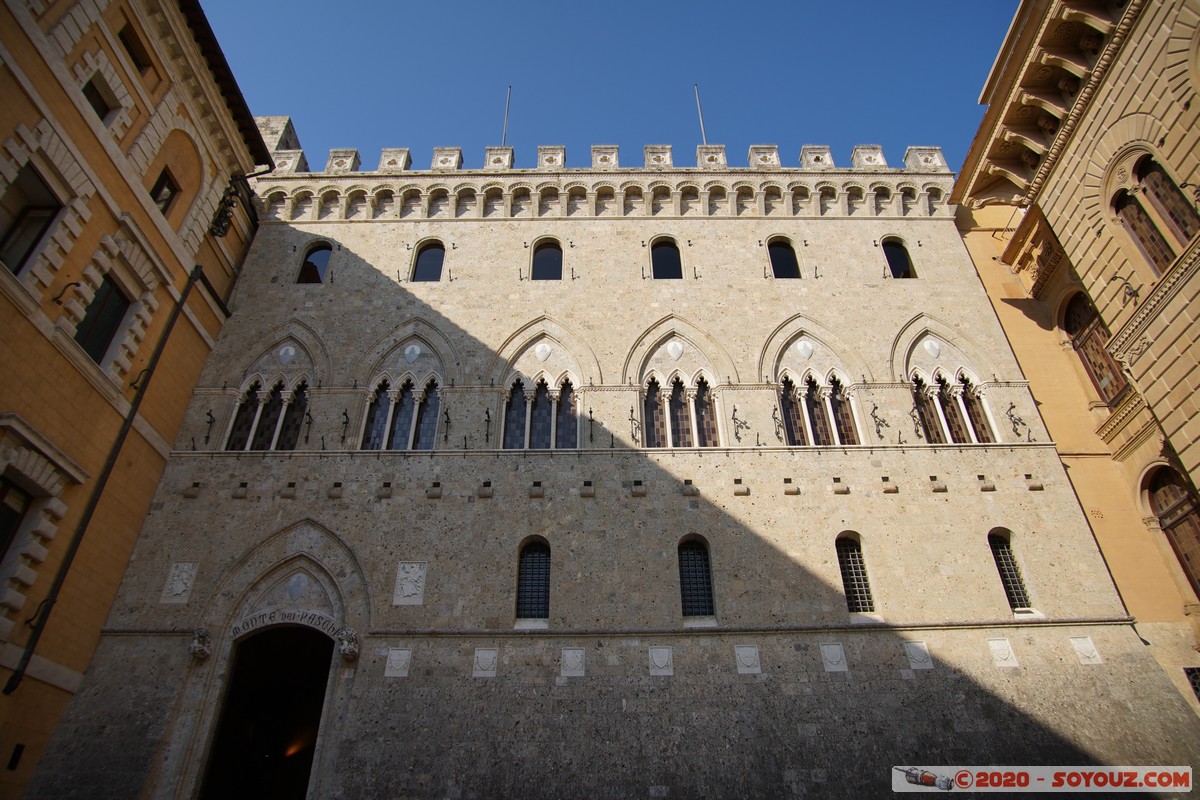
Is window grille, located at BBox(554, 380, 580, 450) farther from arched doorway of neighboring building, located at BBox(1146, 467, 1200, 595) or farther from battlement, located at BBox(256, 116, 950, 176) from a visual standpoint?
arched doorway of neighboring building, located at BBox(1146, 467, 1200, 595)

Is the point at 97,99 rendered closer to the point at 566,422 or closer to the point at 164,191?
the point at 164,191

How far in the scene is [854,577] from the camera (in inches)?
492

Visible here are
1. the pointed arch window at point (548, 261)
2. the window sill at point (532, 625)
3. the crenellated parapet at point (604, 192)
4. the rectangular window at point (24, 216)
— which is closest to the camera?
the rectangular window at point (24, 216)

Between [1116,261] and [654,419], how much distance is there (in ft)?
27.4

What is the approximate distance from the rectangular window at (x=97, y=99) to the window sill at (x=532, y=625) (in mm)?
10957

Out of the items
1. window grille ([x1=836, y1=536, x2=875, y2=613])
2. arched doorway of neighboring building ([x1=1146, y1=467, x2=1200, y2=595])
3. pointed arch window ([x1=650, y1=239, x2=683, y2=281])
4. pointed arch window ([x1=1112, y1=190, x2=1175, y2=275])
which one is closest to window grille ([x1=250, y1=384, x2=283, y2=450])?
pointed arch window ([x1=650, y1=239, x2=683, y2=281])

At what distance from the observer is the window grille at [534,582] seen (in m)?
12.2

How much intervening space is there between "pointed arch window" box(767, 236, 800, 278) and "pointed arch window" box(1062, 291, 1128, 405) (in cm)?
576

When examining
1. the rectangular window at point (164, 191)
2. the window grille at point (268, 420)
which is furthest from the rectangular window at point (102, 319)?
the window grille at point (268, 420)

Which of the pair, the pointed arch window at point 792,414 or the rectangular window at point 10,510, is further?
the pointed arch window at point 792,414

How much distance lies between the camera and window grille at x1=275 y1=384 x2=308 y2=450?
560 inches

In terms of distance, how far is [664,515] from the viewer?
12789mm

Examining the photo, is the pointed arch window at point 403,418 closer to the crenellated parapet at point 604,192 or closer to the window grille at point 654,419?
the window grille at point 654,419

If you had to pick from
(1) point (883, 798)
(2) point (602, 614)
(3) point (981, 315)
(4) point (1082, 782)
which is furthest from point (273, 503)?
(3) point (981, 315)
